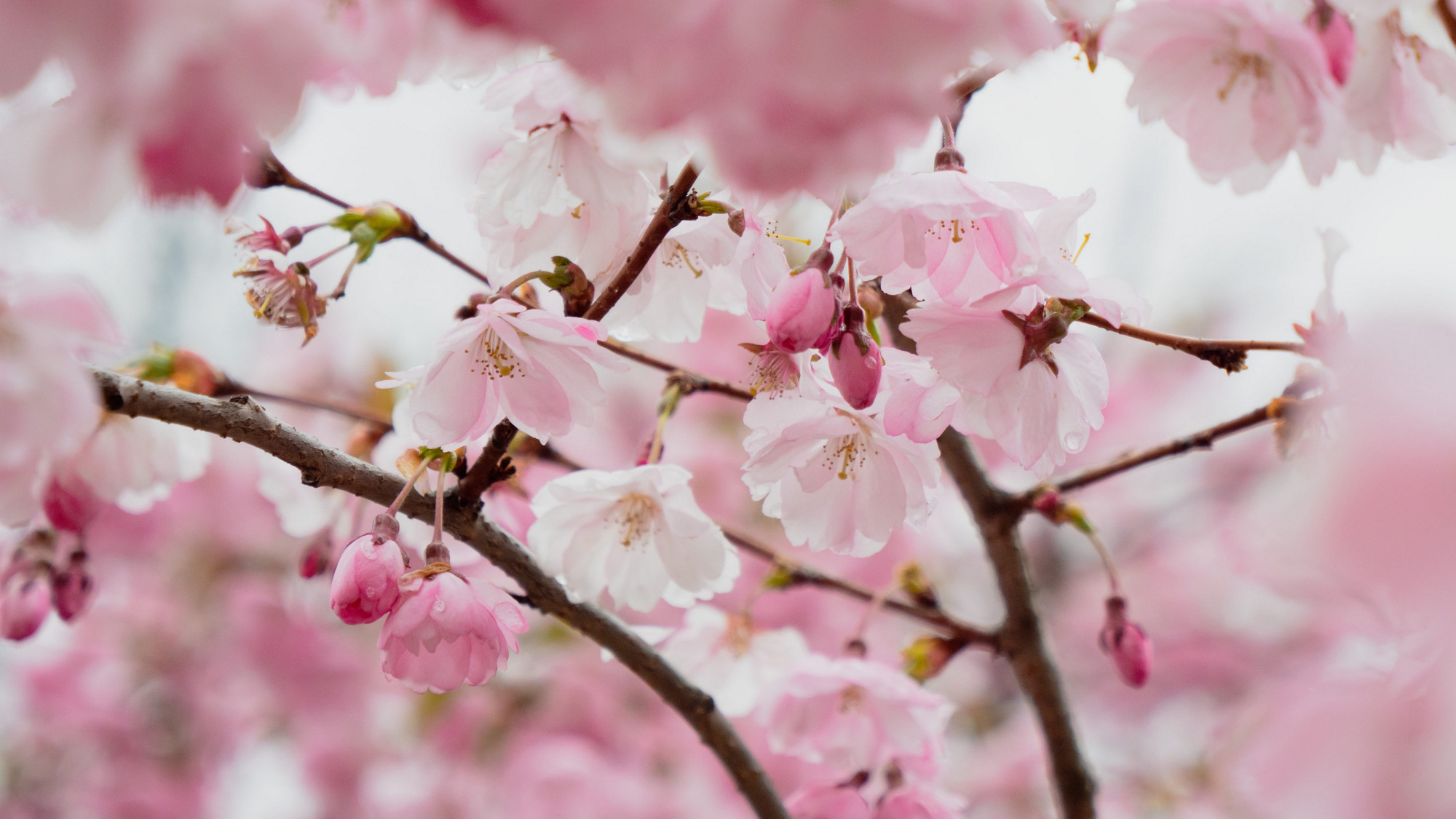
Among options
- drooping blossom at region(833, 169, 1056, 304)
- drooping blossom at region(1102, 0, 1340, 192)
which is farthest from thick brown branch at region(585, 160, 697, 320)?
drooping blossom at region(1102, 0, 1340, 192)

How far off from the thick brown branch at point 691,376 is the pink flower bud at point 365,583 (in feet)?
0.95

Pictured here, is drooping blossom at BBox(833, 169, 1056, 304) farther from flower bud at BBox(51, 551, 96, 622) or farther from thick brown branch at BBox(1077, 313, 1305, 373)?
flower bud at BBox(51, 551, 96, 622)

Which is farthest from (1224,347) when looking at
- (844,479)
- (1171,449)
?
(844,479)

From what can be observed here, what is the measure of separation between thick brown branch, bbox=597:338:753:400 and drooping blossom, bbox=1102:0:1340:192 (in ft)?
1.36

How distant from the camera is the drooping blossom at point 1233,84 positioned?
58 centimetres

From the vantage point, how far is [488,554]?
0.71m

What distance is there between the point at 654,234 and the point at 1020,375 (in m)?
0.27

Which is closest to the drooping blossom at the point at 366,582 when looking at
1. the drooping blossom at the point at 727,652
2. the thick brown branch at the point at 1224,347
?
the drooping blossom at the point at 727,652

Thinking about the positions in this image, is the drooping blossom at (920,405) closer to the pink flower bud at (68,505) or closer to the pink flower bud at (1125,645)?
the pink flower bud at (1125,645)

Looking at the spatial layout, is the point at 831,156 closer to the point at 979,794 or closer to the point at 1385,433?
the point at 1385,433

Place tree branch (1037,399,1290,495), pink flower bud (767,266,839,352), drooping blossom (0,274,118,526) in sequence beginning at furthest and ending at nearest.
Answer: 1. tree branch (1037,399,1290,495)
2. pink flower bud (767,266,839,352)
3. drooping blossom (0,274,118,526)

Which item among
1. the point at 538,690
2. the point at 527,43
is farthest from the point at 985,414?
the point at 538,690

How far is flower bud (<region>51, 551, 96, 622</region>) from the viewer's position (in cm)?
92

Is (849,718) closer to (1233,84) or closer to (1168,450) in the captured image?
(1168,450)
